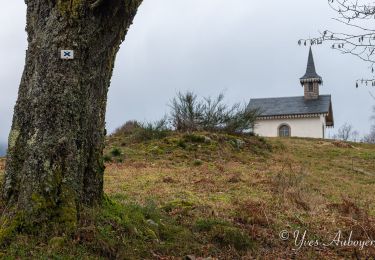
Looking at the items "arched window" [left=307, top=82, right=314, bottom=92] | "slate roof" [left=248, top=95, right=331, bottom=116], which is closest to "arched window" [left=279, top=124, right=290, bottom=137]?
"slate roof" [left=248, top=95, right=331, bottom=116]

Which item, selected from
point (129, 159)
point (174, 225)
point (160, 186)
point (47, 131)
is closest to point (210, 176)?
point (160, 186)

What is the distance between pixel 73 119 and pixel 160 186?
4.89 metres

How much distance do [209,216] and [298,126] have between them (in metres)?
43.2

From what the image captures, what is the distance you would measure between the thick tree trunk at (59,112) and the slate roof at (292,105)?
43.1m

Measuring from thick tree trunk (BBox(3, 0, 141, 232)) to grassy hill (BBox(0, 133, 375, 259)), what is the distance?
354 millimetres

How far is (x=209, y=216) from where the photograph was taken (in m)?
6.72

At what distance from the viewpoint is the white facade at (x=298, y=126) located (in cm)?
4803

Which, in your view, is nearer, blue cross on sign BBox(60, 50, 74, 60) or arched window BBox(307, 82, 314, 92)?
blue cross on sign BBox(60, 50, 74, 60)

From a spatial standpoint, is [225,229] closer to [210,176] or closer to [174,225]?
[174,225]

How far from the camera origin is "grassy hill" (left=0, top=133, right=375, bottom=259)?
4.82 meters

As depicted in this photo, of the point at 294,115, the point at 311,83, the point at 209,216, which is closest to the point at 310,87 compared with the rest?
the point at 311,83

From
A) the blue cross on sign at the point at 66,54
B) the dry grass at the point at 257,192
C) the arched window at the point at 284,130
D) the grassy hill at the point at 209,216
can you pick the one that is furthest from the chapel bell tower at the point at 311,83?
the blue cross on sign at the point at 66,54

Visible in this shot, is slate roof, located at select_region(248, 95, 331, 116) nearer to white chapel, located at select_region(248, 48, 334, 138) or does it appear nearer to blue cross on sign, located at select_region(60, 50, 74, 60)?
white chapel, located at select_region(248, 48, 334, 138)

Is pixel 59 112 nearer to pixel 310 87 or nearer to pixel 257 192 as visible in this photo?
pixel 257 192
